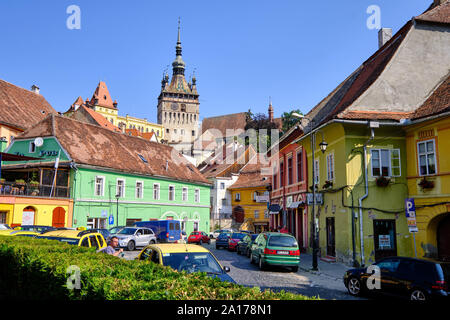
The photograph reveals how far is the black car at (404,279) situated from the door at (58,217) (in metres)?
26.2

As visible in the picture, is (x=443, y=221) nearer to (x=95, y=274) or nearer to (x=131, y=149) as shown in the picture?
(x=95, y=274)

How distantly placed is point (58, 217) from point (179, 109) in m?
104

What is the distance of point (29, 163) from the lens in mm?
35688

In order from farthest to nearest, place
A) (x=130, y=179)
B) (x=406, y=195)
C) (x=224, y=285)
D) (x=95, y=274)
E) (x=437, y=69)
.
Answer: (x=130, y=179), (x=437, y=69), (x=406, y=195), (x=95, y=274), (x=224, y=285)

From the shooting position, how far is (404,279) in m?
11.1

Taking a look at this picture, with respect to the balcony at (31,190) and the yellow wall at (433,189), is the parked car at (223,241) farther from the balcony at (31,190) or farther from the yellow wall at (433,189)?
the yellow wall at (433,189)

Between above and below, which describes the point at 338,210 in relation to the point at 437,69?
below

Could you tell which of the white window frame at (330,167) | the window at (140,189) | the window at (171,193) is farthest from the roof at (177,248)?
the window at (171,193)

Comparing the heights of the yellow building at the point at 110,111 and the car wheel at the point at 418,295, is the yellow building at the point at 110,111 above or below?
above

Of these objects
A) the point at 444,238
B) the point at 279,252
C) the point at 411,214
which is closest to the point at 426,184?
the point at 444,238

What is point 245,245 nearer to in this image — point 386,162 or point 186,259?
point 386,162

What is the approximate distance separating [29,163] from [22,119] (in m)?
14.5

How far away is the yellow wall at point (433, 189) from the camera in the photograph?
18.9m

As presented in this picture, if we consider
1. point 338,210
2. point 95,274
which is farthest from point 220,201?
point 95,274
